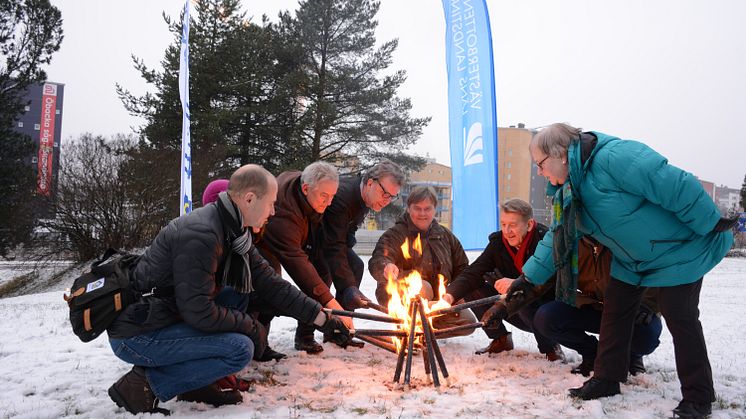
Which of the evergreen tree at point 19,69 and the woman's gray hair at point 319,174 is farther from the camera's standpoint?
the evergreen tree at point 19,69

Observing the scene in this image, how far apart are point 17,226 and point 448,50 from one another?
1552 cm

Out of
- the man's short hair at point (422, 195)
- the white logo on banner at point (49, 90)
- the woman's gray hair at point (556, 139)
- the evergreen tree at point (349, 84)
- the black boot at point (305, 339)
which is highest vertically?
the white logo on banner at point (49, 90)

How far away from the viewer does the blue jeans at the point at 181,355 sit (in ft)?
10.00

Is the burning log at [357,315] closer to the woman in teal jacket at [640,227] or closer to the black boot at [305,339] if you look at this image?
the black boot at [305,339]

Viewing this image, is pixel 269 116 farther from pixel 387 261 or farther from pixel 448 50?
pixel 387 261

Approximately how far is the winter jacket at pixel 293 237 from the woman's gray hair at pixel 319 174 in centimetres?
17

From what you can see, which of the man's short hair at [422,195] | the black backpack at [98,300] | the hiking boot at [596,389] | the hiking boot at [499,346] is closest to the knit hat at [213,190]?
the black backpack at [98,300]

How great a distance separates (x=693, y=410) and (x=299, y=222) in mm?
3090

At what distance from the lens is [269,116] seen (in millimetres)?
24984

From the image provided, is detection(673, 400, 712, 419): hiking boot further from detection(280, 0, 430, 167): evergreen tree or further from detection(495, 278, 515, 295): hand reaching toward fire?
detection(280, 0, 430, 167): evergreen tree

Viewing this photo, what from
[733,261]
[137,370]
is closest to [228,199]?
[137,370]

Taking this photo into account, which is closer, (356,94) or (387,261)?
(387,261)

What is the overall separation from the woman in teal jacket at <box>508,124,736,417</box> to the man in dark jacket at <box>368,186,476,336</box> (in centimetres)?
167

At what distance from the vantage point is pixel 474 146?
12219 mm
